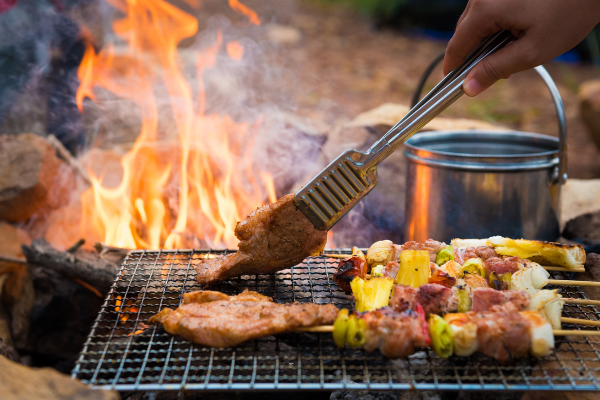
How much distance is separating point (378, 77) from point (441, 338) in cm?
1445

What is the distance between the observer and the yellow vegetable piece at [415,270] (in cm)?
311

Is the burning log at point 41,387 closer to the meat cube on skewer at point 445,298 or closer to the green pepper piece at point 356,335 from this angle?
the green pepper piece at point 356,335

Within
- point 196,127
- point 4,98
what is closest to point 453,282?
point 196,127

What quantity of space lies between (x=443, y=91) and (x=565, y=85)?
15016mm

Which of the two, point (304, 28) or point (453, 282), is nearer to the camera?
point (453, 282)

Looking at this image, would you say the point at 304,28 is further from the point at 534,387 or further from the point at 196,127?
the point at 534,387

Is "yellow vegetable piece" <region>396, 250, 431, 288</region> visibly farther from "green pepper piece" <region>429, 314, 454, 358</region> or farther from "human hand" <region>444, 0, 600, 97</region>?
"human hand" <region>444, 0, 600, 97</region>

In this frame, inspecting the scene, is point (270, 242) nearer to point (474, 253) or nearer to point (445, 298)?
point (445, 298)

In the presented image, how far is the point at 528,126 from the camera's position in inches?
491

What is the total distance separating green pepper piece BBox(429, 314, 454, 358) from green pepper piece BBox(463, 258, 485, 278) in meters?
0.88

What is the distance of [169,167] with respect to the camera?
5.76m

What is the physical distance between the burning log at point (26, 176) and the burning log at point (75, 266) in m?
1.08

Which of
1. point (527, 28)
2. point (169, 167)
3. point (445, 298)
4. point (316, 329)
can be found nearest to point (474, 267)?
point (445, 298)

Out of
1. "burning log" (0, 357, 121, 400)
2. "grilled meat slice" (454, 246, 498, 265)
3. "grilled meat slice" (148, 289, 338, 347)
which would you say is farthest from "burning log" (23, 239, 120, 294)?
"grilled meat slice" (454, 246, 498, 265)
